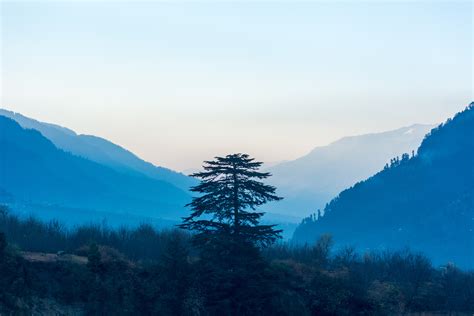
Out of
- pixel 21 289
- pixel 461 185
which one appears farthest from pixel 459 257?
pixel 21 289

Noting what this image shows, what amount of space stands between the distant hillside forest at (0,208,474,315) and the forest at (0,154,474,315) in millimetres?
63

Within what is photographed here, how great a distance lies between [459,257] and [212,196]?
452ft

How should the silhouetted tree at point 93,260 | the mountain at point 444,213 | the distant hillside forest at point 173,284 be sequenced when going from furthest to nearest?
the mountain at point 444,213 < the silhouetted tree at point 93,260 < the distant hillside forest at point 173,284

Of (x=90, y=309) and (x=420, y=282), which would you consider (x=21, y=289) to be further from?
(x=420, y=282)

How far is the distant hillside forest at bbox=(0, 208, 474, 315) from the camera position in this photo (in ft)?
130

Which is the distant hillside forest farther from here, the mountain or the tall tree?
the mountain

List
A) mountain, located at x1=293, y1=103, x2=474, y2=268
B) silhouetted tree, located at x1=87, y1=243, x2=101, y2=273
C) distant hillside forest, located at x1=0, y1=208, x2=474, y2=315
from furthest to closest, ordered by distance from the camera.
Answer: mountain, located at x1=293, y1=103, x2=474, y2=268, silhouetted tree, located at x1=87, y1=243, x2=101, y2=273, distant hillside forest, located at x1=0, y1=208, x2=474, y2=315

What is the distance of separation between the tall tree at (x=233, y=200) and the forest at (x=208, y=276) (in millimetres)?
65

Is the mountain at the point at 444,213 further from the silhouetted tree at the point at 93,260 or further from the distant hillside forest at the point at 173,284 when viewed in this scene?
the silhouetted tree at the point at 93,260

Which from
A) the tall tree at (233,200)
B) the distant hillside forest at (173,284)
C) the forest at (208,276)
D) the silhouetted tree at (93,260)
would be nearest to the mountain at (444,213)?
the distant hillside forest at (173,284)

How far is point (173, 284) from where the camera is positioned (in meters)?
39.8

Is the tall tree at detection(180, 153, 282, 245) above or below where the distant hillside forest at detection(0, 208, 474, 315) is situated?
above

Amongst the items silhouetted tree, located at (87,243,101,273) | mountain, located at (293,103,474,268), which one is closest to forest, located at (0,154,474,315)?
silhouetted tree, located at (87,243,101,273)

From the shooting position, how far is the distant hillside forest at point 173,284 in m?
39.8
